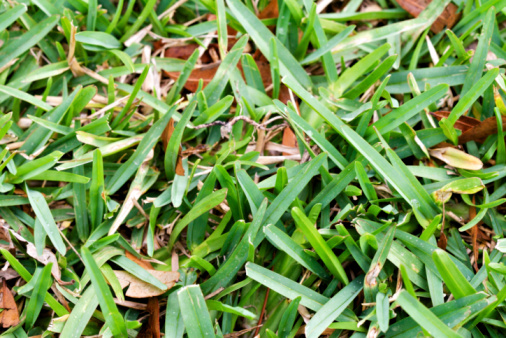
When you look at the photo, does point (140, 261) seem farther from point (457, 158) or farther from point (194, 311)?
point (457, 158)

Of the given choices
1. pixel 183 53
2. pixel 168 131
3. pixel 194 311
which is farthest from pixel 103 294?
pixel 183 53

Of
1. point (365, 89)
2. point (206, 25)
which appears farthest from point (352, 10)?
point (206, 25)

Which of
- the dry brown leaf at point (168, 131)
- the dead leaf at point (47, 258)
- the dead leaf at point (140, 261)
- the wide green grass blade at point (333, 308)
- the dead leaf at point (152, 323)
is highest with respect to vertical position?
the dry brown leaf at point (168, 131)

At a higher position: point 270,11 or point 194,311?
point 270,11

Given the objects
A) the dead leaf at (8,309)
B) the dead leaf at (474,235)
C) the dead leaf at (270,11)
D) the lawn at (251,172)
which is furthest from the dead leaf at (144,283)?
the dead leaf at (270,11)

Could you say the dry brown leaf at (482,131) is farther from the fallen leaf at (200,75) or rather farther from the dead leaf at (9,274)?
the dead leaf at (9,274)

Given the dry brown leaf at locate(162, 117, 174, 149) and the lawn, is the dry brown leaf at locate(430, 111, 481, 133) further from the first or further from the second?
the dry brown leaf at locate(162, 117, 174, 149)

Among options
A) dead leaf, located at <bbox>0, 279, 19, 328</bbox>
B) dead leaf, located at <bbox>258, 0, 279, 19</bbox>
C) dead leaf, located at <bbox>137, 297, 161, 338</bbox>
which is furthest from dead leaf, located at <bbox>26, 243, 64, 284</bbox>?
dead leaf, located at <bbox>258, 0, 279, 19</bbox>

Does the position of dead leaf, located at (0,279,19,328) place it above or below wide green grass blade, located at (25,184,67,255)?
below
